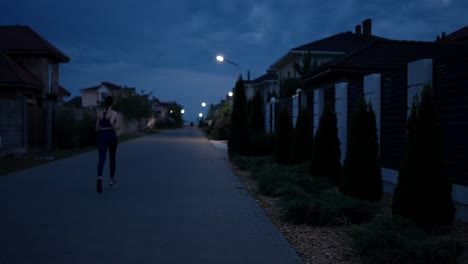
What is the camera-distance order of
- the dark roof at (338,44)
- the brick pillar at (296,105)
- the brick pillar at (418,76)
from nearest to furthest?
1. the brick pillar at (418,76)
2. the brick pillar at (296,105)
3. the dark roof at (338,44)

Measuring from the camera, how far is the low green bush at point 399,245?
475 cm

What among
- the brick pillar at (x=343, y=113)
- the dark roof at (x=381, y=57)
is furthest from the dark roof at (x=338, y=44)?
the brick pillar at (x=343, y=113)

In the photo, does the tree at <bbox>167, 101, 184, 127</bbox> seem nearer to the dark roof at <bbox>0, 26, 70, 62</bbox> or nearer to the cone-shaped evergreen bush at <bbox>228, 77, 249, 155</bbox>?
the dark roof at <bbox>0, 26, 70, 62</bbox>

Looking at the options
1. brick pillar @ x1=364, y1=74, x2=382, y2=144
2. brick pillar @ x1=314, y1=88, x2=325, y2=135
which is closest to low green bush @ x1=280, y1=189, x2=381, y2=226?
brick pillar @ x1=364, y1=74, x2=382, y2=144

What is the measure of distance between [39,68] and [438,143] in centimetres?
2583

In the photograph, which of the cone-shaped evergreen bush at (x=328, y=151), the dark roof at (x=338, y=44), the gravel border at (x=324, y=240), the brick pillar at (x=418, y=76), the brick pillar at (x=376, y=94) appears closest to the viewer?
the gravel border at (x=324, y=240)

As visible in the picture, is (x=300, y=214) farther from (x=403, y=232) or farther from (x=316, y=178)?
(x=316, y=178)

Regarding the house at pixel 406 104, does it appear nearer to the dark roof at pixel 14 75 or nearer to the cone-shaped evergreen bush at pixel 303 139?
the cone-shaped evergreen bush at pixel 303 139

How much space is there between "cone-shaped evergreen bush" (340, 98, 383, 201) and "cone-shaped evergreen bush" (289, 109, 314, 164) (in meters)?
5.09

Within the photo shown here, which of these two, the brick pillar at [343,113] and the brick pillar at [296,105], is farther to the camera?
the brick pillar at [296,105]

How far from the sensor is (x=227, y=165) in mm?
16594

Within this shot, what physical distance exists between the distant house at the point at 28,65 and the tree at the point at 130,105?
1703 centimetres

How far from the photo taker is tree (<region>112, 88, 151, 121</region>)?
4819 centimetres

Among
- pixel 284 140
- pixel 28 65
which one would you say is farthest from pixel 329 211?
pixel 28 65
